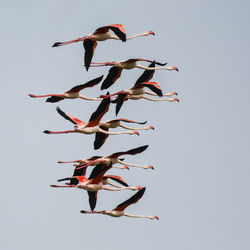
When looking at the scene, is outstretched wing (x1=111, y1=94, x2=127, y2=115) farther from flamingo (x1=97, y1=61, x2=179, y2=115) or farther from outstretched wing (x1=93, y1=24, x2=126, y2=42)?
outstretched wing (x1=93, y1=24, x2=126, y2=42)

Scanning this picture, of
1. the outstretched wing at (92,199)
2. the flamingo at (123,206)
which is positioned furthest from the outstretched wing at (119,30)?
the outstretched wing at (92,199)

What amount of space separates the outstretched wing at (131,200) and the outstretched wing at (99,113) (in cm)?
301

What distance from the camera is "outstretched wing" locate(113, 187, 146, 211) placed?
42.6 m

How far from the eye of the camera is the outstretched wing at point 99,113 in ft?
139

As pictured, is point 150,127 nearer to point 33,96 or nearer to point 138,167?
point 138,167

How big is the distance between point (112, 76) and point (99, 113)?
3196mm

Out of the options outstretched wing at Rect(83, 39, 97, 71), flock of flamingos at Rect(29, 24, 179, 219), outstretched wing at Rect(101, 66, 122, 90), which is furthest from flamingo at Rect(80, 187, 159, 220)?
outstretched wing at Rect(83, 39, 97, 71)

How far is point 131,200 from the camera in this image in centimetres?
4291

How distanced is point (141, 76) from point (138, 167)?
360 centimetres

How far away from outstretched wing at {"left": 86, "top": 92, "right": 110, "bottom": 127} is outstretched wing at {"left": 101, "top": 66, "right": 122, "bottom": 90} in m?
2.67

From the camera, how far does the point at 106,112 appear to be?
42812 mm

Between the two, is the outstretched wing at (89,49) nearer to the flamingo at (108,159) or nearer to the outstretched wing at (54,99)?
the outstretched wing at (54,99)

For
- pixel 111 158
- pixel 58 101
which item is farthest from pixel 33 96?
pixel 111 158

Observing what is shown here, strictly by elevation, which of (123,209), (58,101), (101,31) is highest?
(101,31)
